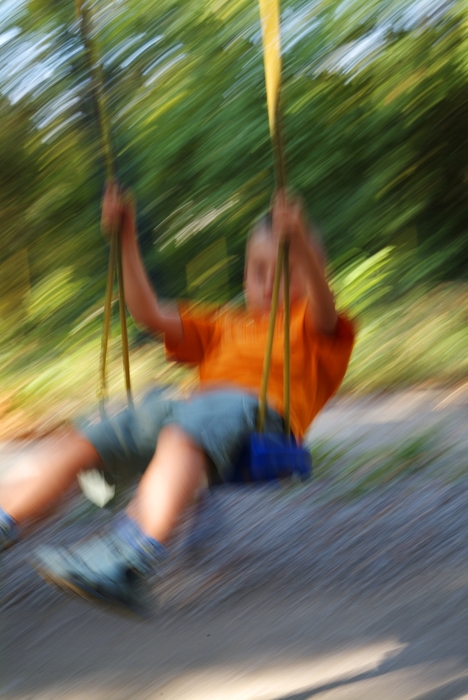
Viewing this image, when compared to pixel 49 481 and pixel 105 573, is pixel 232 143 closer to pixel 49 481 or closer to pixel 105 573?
pixel 49 481

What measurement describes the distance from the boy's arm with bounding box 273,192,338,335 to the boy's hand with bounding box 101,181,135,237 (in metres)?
0.36

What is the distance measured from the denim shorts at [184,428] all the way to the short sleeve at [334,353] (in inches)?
7.5

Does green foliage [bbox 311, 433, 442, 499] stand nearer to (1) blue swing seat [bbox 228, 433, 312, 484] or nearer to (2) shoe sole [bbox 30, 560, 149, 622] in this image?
(1) blue swing seat [bbox 228, 433, 312, 484]

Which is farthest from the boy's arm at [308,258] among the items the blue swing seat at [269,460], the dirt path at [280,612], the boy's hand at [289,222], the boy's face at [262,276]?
the dirt path at [280,612]

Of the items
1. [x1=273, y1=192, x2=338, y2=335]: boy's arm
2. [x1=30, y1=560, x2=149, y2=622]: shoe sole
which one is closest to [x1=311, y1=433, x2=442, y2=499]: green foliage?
[x1=273, y1=192, x2=338, y2=335]: boy's arm

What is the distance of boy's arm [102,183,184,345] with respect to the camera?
1811 mm

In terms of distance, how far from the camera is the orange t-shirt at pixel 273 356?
176cm

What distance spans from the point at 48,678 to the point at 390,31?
13.7 ft

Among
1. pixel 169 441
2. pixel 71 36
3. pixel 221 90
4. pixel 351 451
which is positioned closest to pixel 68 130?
pixel 71 36

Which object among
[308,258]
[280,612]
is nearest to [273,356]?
[308,258]

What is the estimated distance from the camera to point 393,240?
4773 millimetres

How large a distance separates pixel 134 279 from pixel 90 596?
2.47ft

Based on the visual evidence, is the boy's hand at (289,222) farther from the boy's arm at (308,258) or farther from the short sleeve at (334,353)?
the short sleeve at (334,353)

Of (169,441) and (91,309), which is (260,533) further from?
(91,309)
